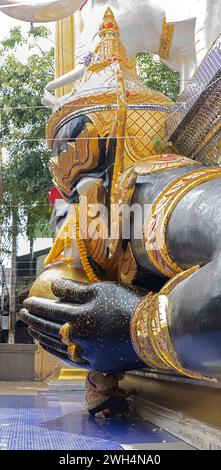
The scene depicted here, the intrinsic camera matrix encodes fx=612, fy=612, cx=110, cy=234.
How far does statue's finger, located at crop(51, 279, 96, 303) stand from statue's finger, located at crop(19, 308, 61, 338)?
0.60 feet

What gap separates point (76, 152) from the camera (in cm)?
308

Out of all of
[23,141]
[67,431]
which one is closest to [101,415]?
[67,431]

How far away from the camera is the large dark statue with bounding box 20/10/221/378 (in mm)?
1697

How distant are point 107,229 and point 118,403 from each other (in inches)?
46.4

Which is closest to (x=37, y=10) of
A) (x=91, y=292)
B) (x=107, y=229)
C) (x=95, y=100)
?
Answer: (x=95, y=100)

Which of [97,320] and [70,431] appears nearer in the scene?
[97,320]

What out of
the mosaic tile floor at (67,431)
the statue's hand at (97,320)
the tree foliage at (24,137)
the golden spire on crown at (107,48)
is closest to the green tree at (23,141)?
the tree foliage at (24,137)

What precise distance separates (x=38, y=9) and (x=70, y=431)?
2.11 meters

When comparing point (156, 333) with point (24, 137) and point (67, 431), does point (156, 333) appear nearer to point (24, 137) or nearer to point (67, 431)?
point (67, 431)

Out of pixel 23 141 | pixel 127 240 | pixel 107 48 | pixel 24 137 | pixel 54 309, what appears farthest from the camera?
pixel 24 137

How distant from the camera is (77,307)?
2.55m

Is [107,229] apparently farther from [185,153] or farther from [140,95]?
[140,95]

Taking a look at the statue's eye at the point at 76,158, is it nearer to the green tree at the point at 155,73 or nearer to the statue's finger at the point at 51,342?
the statue's finger at the point at 51,342

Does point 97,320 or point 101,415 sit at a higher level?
point 97,320
